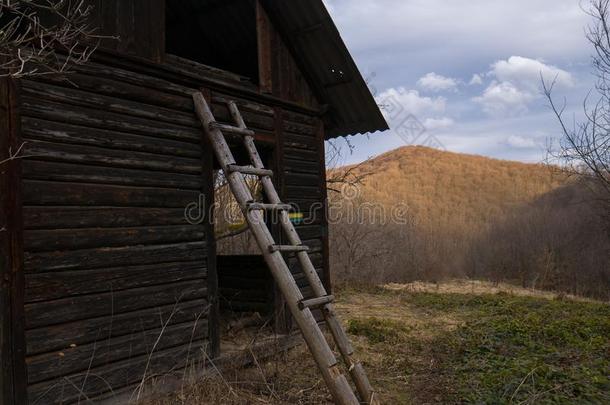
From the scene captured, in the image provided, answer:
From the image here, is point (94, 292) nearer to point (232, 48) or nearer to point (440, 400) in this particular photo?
point (440, 400)

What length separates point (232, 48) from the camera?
7.67 metres

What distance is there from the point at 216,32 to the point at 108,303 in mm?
4663

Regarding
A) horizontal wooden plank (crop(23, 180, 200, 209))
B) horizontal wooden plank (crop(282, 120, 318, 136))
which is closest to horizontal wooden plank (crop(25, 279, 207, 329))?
horizontal wooden plank (crop(23, 180, 200, 209))

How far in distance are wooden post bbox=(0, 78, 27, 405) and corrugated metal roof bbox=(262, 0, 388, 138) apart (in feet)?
12.1

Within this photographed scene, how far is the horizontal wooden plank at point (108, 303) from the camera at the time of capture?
3869 millimetres

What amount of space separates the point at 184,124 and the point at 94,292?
1961mm

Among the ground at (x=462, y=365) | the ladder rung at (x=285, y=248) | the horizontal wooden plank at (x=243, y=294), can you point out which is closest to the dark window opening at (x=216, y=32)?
the ladder rung at (x=285, y=248)

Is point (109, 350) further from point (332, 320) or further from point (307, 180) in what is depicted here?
point (307, 180)

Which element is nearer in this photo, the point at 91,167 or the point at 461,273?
the point at 91,167

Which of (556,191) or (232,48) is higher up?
(232,48)

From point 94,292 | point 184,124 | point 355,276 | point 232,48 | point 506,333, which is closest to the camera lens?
point 94,292

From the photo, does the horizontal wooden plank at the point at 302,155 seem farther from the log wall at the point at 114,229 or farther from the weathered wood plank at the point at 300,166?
the log wall at the point at 114,229

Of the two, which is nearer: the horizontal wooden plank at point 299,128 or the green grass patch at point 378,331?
the horizontal wooden plank at point 299,128

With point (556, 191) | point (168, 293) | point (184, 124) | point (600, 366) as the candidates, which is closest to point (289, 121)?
point (184, 124)
